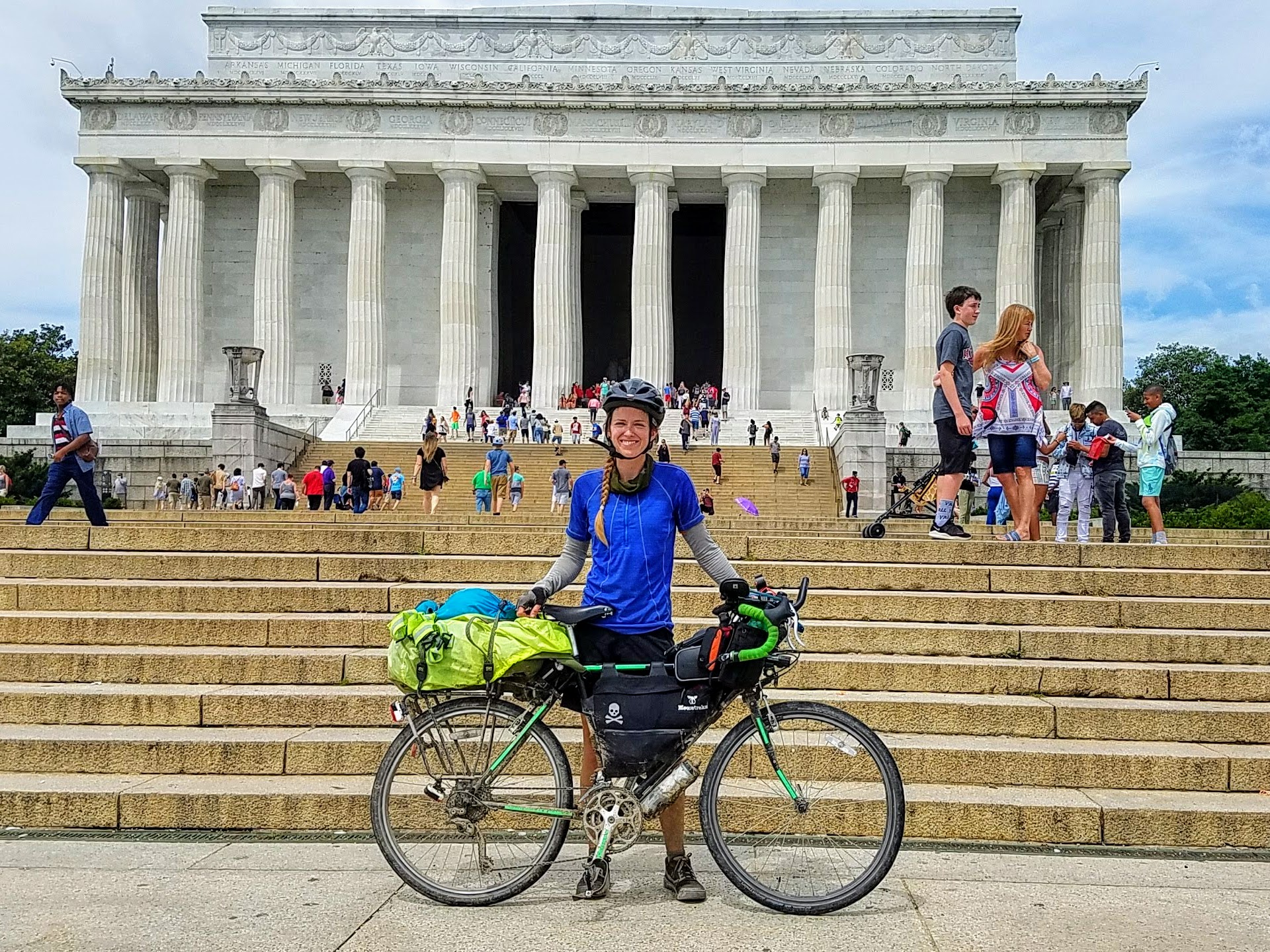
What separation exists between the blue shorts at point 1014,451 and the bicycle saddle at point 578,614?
266 inches

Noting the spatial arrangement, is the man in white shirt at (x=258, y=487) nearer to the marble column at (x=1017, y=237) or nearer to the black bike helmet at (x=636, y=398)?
the black bike helmet at (x=636, y=398)

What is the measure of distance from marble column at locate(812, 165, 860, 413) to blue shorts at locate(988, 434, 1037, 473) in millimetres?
34605

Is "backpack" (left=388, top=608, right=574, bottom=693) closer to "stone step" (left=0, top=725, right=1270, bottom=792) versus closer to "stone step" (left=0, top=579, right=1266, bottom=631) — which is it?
"stone step" (left=0, top=725, right=1270, bottom=792)

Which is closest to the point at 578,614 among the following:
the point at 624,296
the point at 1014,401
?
the point at 1014,401

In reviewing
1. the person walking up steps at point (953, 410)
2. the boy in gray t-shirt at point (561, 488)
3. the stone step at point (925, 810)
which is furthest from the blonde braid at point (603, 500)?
the boy in gray t-shirt at point (561, 488)

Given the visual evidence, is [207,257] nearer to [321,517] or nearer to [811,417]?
[811,417]

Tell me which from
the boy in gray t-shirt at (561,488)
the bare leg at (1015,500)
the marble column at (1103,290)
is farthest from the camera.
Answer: the marble column at (1103,290)

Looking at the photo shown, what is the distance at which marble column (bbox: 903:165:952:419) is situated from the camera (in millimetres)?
45562

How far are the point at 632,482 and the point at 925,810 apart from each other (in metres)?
2.65

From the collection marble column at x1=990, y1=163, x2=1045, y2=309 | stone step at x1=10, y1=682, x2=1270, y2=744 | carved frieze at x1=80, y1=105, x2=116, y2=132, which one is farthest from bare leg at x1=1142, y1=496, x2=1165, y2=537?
carved frieze at x1=80, y1=105, x2=116, y2=132

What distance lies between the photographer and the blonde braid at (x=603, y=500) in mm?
5878

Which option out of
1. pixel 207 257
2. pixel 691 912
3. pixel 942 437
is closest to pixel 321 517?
pixel 942 437

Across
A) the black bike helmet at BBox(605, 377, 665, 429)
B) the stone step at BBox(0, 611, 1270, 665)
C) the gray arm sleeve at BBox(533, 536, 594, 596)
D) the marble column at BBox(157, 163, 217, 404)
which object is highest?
the marble column at BBox(157, 163, 217, 404)

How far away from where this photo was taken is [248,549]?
453 inches
